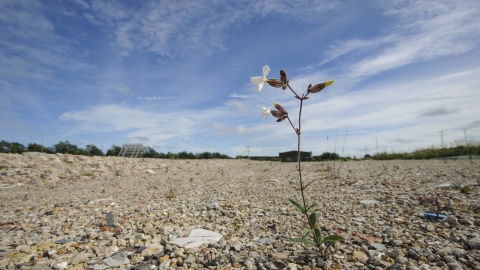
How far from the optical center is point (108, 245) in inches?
104

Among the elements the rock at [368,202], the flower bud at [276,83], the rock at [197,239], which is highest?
the flower bud at [276,83]

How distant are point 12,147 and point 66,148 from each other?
244 cm

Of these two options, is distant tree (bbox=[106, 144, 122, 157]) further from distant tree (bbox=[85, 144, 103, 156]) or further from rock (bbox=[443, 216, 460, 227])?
rock (bbox=[443, 216, 460, 227])

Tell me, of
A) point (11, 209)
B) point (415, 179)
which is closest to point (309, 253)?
point (415, 179)

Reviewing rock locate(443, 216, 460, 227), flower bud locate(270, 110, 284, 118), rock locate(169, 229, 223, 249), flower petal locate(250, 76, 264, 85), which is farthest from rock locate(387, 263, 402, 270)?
flower petal locate(250, 76, 264, 85)

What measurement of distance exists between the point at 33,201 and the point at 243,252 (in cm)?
499

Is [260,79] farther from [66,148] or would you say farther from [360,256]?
[66,148]

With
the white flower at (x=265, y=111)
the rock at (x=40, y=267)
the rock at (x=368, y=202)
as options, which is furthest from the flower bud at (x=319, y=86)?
the rock at (x=40, y=267)

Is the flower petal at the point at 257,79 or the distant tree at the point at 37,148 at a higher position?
the flower petal at the point at 257,79

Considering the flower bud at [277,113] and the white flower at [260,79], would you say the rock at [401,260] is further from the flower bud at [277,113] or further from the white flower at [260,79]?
the white flower at [260,79]

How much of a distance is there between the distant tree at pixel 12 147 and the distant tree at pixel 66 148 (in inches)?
62.5

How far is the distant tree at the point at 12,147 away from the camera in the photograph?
11828 millimetres

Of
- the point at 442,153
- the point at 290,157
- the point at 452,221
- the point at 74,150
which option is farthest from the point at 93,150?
the point at 442,153

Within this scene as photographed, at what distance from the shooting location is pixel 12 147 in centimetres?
1217
